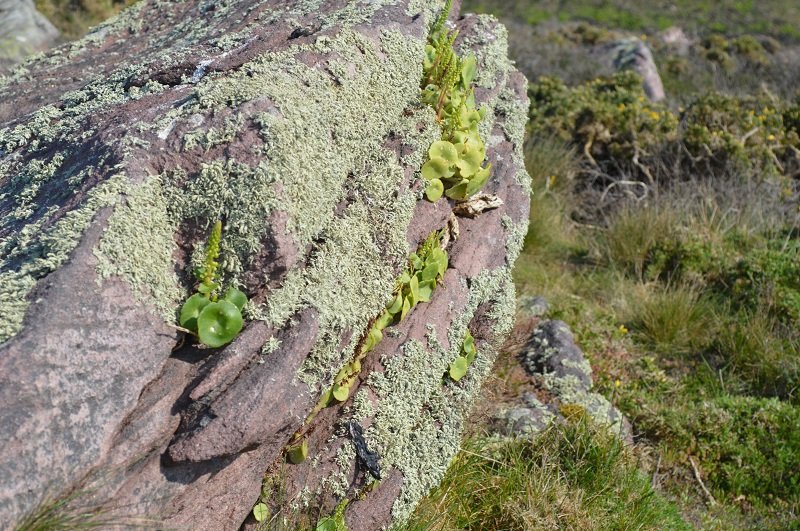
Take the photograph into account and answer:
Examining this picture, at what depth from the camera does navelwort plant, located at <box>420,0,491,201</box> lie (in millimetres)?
3115

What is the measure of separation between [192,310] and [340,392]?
2.21ft

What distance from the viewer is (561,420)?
3.91 m

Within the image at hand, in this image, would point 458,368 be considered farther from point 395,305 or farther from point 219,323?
point 219,323

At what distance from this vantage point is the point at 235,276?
2.34 m

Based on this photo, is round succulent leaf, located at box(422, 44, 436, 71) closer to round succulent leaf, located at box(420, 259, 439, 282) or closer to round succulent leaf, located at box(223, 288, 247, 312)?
round succulent leaf, located at box(420, 259, 439, 282)

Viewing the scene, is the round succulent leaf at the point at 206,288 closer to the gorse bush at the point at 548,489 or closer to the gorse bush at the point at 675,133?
the gorse bush at the point at 548,489

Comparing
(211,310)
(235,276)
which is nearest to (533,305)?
(235,276)

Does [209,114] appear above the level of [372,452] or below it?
above

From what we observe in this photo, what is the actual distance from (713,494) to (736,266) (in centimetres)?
235

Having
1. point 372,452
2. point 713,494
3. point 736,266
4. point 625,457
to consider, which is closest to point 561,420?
point 625,457

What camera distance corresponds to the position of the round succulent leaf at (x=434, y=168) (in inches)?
121

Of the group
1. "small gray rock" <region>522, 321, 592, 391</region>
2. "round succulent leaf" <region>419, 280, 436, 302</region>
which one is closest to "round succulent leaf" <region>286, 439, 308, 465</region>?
"round succulent leaf" <region>419, 280, 436, 302</region>

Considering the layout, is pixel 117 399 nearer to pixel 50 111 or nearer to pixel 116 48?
pixel 50 111

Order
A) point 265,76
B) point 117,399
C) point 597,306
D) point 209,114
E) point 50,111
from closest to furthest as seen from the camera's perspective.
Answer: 1. point 117,399
2. point 209,114
3. point 265,76
4. point 50,111
5. point 597,306
